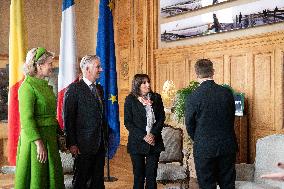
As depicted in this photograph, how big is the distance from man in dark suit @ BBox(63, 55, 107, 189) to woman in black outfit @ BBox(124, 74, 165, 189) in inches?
18.8

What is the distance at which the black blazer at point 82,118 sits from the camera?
11.9 ft

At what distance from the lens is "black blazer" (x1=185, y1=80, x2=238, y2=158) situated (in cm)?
339

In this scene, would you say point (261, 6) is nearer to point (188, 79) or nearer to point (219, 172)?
point (188, 79)

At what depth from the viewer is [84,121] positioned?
3.69 meters

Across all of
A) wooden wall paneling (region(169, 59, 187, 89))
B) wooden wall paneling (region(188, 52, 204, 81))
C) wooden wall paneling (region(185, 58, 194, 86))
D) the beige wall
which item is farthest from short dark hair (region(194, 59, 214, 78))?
the beige wall

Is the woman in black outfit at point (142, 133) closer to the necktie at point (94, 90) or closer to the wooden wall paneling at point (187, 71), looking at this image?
the necktie at point (94, 90)

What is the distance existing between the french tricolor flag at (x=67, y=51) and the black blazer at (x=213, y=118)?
7.11ft

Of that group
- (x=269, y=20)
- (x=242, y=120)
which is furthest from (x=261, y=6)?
(x=242, y=120)

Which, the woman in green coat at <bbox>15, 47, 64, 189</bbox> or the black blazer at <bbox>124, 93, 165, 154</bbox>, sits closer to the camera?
the woman in green coat at <bbox>15, 47, 64, 189</bbox>

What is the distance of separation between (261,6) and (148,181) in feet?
10.1

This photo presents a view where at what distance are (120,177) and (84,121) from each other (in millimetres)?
2685

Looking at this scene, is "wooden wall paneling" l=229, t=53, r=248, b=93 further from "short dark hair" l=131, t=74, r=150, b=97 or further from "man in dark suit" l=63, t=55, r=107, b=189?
"man in dark suit" l=63, t=55, r=107, b=189

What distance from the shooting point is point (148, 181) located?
418cm

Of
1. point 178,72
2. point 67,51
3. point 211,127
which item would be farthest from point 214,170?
point 178,72
